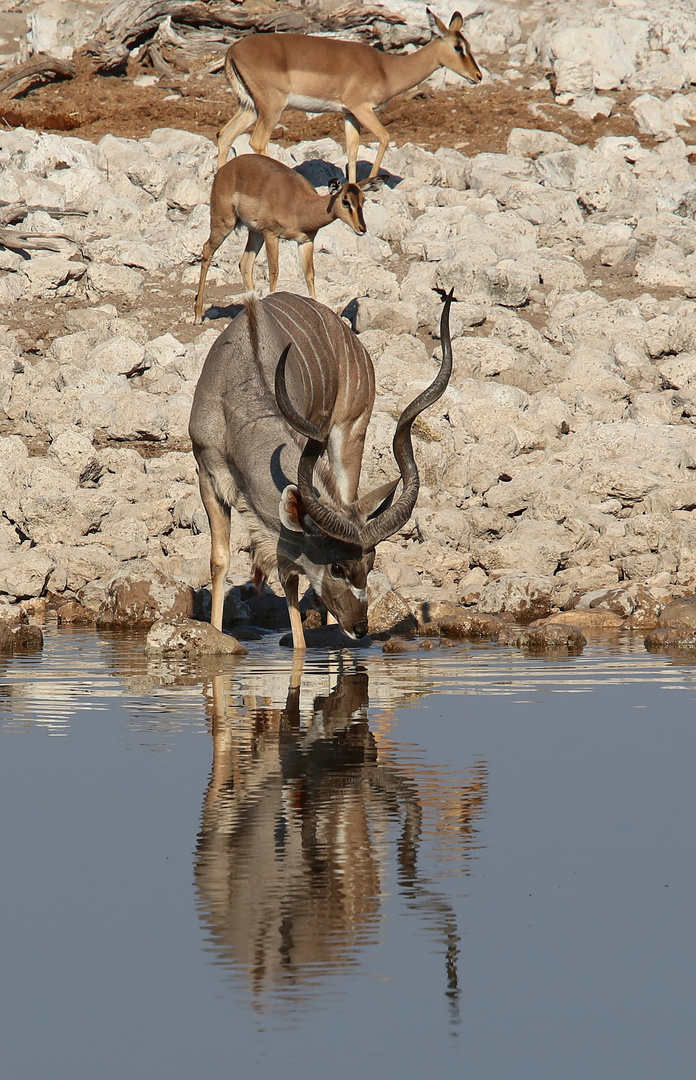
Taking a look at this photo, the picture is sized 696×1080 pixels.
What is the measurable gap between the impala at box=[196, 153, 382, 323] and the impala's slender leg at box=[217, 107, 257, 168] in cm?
285

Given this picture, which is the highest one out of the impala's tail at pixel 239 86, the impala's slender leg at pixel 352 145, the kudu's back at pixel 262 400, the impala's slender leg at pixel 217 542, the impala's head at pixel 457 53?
the impala's head at pixel 457 53

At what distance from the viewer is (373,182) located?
17.8 metres

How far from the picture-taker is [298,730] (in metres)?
6.61

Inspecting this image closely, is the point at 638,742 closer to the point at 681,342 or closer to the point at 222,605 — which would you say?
the point at 222,605

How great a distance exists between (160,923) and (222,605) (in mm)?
5640

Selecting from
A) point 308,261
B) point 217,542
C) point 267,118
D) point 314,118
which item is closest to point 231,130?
point 267,118

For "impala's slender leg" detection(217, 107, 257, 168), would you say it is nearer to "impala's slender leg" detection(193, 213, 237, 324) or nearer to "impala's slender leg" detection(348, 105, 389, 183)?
"impala's slender leg" detection(348, 105, 389, 183)

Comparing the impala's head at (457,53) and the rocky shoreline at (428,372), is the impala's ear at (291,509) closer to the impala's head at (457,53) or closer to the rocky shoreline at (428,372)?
the rocky shoreline at (428,372)

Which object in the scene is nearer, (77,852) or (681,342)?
(77,852)

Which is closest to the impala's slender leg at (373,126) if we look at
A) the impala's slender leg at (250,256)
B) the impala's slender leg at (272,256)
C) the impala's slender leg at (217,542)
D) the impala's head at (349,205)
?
the impala's slender leg at (250,256)

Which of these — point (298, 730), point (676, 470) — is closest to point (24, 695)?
point (298, 730)

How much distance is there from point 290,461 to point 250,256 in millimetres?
8239

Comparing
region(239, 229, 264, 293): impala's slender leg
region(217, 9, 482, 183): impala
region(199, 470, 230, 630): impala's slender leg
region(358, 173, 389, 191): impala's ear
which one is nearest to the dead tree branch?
region(217, 9, 482, 183): impala

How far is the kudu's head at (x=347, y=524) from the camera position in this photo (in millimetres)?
8133
